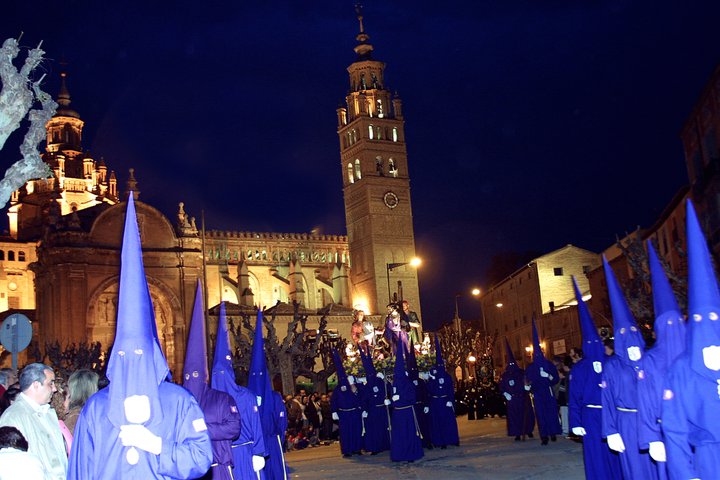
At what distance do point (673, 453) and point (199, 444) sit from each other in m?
4.13

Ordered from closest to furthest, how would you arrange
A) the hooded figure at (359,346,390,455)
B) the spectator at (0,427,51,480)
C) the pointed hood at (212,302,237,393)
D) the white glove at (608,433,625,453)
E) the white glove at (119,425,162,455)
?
the white glove at (119,425,162,455) < the spectator at (0,427,51,480) < the pointed hood at (212,302,237,393) < the white glove at (608,433,625,453) < the hooded figure at (359,346,390,455)

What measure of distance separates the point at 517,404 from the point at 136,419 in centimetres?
1700

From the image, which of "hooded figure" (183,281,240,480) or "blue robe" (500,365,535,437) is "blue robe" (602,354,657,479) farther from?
"blue robe" (500,365,535,437)

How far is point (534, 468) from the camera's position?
44.5ft

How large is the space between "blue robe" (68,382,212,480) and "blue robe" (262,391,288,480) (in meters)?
Answer: 6.80

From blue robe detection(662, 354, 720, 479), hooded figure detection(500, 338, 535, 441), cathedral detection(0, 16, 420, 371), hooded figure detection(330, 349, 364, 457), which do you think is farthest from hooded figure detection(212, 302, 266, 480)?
cathedral detection(0, 16, 420, 371)

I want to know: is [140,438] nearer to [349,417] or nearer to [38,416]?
[38,416]

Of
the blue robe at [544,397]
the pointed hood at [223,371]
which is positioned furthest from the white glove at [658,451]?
the blue robe at [544,397]

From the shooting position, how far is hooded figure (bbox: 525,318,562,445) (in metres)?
18.3

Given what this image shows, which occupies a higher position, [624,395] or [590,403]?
[624,395]

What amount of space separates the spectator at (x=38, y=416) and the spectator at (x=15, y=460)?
3.49ft

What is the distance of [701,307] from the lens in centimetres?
688

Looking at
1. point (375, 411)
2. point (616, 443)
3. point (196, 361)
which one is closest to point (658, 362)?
point (616, 443)

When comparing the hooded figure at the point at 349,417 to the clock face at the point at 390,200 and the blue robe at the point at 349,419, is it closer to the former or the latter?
the blue robe at the point at 349,419
